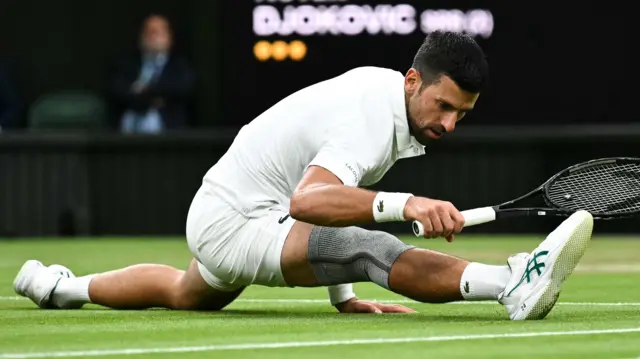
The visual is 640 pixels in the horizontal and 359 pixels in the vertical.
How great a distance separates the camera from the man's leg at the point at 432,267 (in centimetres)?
595

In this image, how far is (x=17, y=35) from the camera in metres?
16.4

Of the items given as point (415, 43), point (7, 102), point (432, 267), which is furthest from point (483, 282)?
point (7, 102)

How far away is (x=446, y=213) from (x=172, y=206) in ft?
31.4

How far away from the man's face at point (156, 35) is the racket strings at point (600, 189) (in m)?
8.62

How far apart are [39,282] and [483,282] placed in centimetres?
232

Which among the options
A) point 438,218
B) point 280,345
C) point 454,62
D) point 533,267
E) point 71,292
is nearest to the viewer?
point 280,345

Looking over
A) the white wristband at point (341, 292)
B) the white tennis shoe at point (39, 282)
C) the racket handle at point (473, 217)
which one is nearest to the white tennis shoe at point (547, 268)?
the racket handle at point (473, 217)

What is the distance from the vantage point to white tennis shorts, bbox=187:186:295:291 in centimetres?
654

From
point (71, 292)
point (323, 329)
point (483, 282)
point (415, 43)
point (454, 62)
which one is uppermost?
point (454, 62)

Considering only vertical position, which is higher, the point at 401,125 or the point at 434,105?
the point at 434,105

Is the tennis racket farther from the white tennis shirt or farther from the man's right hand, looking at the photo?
the man's right hand

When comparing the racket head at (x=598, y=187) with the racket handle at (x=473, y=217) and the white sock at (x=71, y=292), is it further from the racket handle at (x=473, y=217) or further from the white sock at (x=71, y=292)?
the white sock at (x=71, y=292)

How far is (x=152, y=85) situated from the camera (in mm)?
15094

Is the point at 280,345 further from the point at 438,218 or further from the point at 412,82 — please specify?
the point at 412,82
